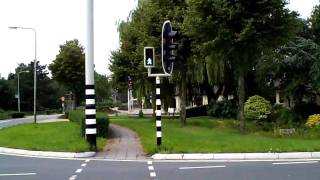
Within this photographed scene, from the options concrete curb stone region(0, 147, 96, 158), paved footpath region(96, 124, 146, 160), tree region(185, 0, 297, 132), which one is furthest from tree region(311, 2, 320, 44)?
concrete curb stone region(0, 147, 96, 158)

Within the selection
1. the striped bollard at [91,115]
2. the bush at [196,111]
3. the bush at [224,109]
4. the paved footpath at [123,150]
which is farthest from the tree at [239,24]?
the bush at [196,111]

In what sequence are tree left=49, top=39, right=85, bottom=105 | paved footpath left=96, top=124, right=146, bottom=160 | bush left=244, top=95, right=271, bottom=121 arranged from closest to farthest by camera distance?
1. paved footpath left=96, top=124, right=146, bottom=160
2. bush left=244, top=95, right=271, bottom=121
3. tree left=49, top=39, right=85, bottom=105

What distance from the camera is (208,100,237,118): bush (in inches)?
1909

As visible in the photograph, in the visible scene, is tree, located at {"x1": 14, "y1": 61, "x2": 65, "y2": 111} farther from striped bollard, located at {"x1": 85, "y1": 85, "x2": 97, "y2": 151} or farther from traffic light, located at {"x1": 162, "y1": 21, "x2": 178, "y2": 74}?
traffic light, located at {"x1": 162, "y1": 21, "x2": 178, "y2": 74}

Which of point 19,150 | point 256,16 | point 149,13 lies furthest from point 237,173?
point 149,13

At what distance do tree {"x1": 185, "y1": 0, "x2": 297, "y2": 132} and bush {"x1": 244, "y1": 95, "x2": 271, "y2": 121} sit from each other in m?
5.83

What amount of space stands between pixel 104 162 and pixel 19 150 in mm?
6097

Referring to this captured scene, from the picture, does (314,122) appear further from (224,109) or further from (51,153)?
(224,109)

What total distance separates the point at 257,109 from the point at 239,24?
24.5ft

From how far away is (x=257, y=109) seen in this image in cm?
3272

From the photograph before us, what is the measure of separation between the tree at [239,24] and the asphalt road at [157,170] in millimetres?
10969

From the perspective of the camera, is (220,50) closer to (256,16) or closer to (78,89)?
(256,16)

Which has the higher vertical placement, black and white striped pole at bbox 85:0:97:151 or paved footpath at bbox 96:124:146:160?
black and white striped pole at bbox 85:0:97:151

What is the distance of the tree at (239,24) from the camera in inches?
1029
